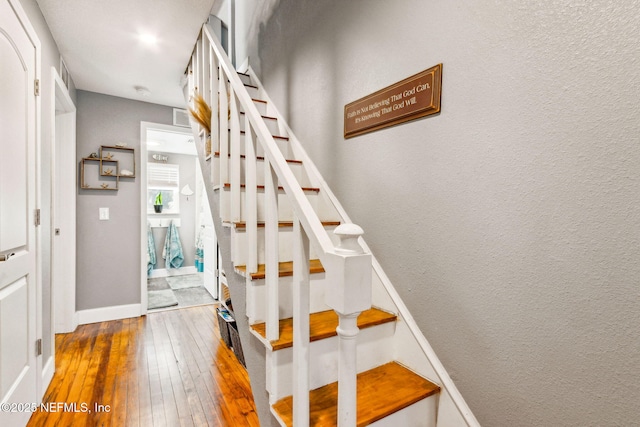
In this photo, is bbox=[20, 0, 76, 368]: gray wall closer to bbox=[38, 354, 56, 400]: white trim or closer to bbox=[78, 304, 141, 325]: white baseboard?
bbox=[38, 354, 56, 400]: white trim

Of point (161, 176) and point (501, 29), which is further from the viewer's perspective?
point (161, 176)

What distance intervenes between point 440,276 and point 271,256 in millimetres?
705

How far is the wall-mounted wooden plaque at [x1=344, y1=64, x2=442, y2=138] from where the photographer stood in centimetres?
127

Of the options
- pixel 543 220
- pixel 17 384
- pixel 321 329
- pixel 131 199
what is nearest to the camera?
pixel 543 220

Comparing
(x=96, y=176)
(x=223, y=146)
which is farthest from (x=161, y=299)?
(x=223, y=146)

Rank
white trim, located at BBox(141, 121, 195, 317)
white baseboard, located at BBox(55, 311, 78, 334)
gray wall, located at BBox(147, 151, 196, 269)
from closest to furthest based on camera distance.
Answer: white baseboard, located at BBox(55, 311, 78, 334)
white trim, located at BBox(141, 121, 195, 317)
gray wall, located at BBox(147, 151, 196, 269)

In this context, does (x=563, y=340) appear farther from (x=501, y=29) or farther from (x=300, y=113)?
(x=300, y=113)

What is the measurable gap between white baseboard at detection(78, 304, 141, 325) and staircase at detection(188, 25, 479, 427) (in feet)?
8.13

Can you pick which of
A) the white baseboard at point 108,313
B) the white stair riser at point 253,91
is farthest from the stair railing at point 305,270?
the white baseboard at point 108,313

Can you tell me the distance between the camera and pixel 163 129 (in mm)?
3693

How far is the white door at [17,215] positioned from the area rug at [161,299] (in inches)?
82.5

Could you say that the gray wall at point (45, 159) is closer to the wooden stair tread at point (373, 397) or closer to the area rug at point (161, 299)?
the area rug at point (161, 299)

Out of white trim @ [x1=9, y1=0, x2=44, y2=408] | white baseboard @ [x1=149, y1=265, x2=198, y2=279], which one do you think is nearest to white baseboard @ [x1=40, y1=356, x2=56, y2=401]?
white trim @ [x1=9, y1=0, x2=44, y2=408]

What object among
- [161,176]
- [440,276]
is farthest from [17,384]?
[161,176]
